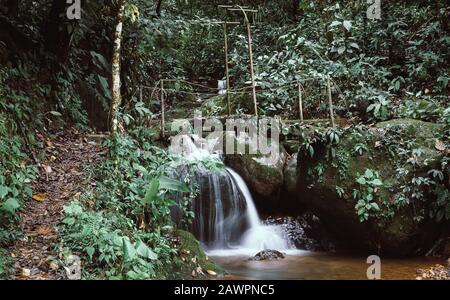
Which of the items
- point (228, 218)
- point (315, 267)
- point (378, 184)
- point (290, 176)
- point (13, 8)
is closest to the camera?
point (315, 267)

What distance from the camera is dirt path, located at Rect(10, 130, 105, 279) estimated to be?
442cm

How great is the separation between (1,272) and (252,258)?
4.73 metres

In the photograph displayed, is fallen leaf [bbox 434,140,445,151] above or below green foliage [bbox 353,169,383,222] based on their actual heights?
above

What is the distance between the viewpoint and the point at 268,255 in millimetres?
8031

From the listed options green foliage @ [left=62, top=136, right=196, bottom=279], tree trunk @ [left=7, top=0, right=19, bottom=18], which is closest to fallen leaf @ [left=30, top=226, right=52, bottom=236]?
green foliage @ [left=62, top=136, right=196, bottom=279]

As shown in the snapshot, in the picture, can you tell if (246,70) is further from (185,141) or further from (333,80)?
(185,141)

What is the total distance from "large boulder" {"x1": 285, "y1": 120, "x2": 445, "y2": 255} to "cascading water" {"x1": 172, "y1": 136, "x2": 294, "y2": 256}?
4.02ft

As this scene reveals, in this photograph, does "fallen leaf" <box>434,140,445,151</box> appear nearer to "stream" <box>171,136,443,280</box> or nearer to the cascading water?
"stream" <box>171,136,443,280</box>

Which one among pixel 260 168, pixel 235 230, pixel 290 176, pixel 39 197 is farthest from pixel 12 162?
pixel 290 176

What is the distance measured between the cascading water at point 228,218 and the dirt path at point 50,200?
2.52 meters

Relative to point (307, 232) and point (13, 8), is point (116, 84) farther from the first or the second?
point (307, 232)

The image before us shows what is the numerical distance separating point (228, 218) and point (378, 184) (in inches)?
122

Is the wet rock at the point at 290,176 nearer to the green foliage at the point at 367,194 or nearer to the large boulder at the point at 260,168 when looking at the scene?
the large boulder at the point at 260,168
